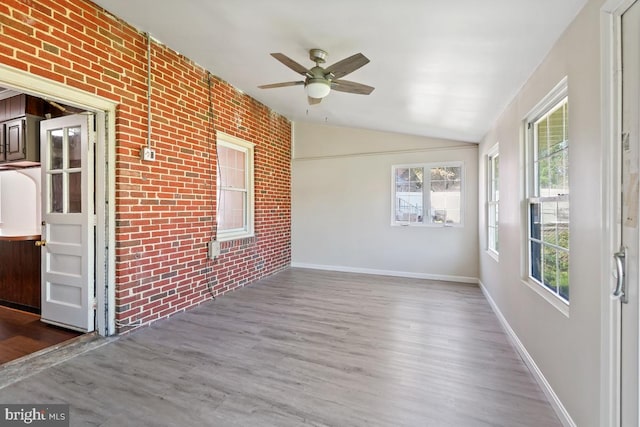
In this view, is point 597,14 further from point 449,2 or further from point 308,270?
point 308,270

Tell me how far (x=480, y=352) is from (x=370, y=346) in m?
0.93

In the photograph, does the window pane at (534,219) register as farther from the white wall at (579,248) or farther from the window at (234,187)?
the window at (234,187)

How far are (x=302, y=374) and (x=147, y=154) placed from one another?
249cm

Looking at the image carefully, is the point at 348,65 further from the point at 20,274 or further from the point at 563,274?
the point at 20,274

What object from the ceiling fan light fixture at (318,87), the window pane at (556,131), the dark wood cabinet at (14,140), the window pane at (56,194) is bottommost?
the window pane at (56,194)

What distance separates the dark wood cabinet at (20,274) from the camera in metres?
3.37

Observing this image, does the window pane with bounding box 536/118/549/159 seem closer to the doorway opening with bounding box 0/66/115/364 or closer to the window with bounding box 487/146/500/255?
the window with bounding box 487/146/500/255

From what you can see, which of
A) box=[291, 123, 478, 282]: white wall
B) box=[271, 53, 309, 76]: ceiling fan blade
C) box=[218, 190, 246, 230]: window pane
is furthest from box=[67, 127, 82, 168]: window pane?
box=[291, 123, 478, 282]: white wall

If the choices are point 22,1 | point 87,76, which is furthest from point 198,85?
point 22,1

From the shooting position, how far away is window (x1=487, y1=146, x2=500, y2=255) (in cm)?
389

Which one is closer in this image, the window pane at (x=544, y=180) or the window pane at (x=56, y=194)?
the window pane at (x=544, y=180)

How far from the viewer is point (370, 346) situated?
263cm

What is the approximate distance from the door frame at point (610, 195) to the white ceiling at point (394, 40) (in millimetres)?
328

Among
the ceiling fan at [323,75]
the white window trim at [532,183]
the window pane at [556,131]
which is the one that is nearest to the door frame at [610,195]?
the white window trim at [532,183]
